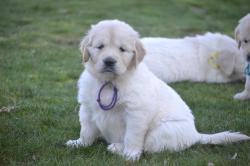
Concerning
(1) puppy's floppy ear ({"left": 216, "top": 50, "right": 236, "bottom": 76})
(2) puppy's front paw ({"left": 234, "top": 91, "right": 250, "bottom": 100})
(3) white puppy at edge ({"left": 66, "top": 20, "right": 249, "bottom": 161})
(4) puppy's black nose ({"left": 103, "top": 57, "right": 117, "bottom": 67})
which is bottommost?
(2) puppy's front paw ({"left": 234, "top": 91, "right": 250, "bottom": 100})

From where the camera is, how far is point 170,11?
18281 millimetres

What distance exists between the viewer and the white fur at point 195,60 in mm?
9266

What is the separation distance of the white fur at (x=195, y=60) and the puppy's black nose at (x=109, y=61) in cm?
441

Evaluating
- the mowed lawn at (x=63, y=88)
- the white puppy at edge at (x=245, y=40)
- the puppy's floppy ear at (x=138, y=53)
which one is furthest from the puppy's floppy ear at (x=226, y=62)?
the puppy's floppy ear at (x=138, y=53)

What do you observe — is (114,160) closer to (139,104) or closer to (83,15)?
(139,104)

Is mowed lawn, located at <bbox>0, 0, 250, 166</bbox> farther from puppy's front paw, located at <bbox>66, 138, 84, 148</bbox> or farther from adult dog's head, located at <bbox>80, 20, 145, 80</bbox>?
adult dog's head, located at <bbox>80, 20, 145, 80</bbox>

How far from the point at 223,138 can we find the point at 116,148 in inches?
46.2

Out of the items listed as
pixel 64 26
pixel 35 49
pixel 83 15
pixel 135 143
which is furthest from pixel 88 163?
pixel 83 15

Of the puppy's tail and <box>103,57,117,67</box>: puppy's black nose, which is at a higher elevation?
→ <box>103,57,117,67</box>: puppy's black nose

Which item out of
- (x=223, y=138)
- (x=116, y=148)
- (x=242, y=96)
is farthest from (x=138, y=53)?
(x=242, y=96)

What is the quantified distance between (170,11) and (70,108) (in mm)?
12212

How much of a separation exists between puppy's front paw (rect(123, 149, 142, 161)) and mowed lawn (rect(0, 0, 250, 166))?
7cm

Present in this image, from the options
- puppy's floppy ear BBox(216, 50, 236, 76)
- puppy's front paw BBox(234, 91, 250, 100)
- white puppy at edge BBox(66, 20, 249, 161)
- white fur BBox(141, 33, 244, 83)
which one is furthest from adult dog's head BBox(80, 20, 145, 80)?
puppy's floppy ear BBox(216, 50, 236, 76)

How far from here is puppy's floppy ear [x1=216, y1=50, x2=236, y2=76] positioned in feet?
31.2
